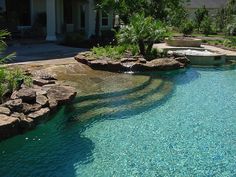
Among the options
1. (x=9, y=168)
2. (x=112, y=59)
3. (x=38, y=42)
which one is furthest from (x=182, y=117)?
(x=38, y=42)

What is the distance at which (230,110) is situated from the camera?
10352 millimetres

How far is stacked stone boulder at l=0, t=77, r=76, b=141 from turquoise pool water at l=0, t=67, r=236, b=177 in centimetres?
22

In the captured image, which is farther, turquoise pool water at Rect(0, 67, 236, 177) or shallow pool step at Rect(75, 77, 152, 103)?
shallow pool step at Rect(75, 77, 152, 103)

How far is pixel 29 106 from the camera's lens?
8.24m

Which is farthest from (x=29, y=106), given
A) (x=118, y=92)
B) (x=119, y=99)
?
(x=118, y=92)

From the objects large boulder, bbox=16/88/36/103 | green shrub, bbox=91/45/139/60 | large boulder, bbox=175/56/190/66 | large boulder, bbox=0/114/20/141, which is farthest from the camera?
large boulder, bbox=175/56/190/66

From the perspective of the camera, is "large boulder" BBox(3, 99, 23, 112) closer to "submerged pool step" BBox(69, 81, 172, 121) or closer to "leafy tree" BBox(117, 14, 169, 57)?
"submerged pool step" BBox(69, 81, 172, 121)

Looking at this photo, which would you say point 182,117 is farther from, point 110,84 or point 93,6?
point 93,6

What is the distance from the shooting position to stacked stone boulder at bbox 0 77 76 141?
728 cm

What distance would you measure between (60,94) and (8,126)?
2536mm

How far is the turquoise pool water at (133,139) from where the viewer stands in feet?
21.5

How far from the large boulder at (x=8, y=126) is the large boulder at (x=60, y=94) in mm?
1772

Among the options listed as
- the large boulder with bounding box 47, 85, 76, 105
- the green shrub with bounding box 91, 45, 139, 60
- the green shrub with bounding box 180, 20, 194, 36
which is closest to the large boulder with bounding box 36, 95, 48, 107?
the large boulder with bounding box 47, 85, 76, 105

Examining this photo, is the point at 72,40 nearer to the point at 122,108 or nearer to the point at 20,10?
the point at 20,10
